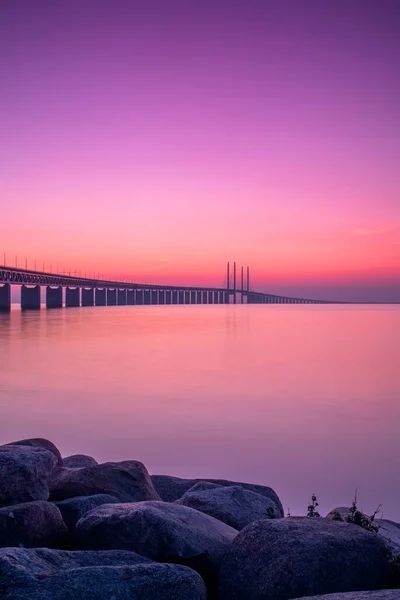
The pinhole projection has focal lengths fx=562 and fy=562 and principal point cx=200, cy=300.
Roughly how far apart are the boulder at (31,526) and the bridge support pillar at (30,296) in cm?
14033

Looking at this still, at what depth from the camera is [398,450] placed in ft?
39.1

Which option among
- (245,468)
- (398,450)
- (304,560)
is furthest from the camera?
(398,450)

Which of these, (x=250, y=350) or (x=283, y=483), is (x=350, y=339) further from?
(x=283, y=483)

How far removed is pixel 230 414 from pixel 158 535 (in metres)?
10.2

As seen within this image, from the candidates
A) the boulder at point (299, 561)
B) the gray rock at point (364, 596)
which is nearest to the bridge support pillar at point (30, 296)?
the boulder at point (299, 561)

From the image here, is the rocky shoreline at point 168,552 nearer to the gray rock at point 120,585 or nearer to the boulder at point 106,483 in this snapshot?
the gray rock at point 120,585

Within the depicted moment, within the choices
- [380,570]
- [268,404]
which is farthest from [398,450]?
[380,570]

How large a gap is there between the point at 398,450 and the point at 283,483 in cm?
336

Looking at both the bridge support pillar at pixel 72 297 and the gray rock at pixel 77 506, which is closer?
the gray rock at pixel 77 506

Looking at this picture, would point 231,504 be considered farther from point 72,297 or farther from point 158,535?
point 72,297

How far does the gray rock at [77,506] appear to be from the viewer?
6777 millimetres

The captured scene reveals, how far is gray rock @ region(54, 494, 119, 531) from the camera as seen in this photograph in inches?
267

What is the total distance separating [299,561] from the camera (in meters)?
4.90

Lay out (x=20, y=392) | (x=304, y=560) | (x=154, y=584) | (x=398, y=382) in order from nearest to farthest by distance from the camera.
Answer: (x=154, y=584), (x=304, y=560), (x=20, y=392), (x=398, y=382)
